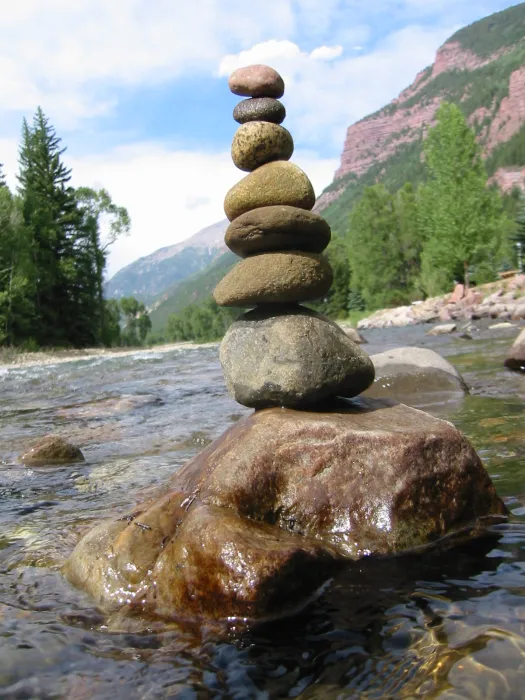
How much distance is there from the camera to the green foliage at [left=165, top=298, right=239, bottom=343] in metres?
139

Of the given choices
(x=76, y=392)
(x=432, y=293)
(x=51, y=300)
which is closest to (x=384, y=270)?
(x=432, y=293)

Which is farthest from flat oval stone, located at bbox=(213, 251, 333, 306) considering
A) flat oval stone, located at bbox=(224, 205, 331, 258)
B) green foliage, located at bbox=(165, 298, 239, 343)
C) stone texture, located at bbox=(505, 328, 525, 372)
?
green foliage, located at bbox=(165, 298, 239, 343)

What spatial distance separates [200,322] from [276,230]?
146 meters

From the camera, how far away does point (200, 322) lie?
5950 inches

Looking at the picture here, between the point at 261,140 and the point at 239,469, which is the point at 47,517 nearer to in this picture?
the point at 239,469

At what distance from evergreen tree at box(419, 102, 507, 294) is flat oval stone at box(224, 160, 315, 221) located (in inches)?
1814

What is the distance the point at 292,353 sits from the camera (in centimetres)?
584

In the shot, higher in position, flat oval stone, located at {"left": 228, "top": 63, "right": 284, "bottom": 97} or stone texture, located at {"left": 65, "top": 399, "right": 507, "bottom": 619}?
flat oval stone, located at {"left": 228, "top": 63, "right": 284, "bottom": 97}

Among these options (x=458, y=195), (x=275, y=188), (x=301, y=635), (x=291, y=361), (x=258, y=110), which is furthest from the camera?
(x=458, y=195)

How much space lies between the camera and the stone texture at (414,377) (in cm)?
1166

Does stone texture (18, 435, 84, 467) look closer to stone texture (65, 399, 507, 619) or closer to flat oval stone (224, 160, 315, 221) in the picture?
stone texture (65, 399, 507, 619)

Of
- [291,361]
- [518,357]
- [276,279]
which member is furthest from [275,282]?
[518,357]

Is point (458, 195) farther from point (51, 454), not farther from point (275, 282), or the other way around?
point (275, 282)

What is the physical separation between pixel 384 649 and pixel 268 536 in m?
1.21
